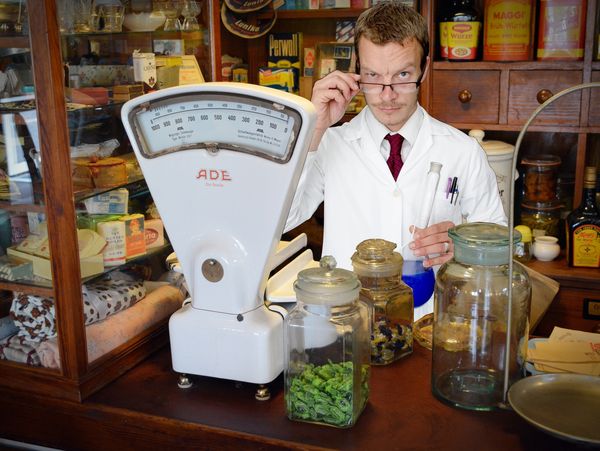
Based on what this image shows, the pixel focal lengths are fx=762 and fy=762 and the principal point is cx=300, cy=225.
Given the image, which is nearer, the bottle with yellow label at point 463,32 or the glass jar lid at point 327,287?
the glass jar lid at point 327,287

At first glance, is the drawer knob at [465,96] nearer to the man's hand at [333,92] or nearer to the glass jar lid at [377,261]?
the man's hand at [333,92]

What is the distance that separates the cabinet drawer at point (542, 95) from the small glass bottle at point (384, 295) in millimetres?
1638

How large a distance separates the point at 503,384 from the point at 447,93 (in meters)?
1.86

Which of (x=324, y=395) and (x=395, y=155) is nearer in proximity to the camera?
(x=324, y=395)

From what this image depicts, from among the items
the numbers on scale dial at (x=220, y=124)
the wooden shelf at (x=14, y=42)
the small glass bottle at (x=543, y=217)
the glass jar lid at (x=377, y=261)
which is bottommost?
the small glass bottle at (x=543, y=217)

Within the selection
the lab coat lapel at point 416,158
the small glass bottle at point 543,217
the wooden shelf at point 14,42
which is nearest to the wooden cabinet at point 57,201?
the wooden shelf at point 14,42

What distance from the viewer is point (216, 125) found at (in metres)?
→ 1.21

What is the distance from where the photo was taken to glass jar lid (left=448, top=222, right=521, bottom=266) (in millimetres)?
1147

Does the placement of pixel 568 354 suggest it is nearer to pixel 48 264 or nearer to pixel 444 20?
pixel 48 264

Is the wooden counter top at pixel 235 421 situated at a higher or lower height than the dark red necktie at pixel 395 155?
lower

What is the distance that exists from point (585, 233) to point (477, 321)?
1682 millimetres

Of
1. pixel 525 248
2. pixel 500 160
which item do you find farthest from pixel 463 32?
pixel 525 248

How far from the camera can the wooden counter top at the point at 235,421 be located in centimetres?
111

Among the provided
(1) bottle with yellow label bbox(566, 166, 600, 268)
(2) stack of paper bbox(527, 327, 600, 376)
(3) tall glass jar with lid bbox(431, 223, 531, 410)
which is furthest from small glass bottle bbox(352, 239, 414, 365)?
(1) bottle with yellow label bbox(566, 166, 600, 268)
